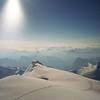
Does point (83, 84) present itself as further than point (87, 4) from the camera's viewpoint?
No

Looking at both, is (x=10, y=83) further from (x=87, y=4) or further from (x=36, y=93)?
(x=87, y=4)

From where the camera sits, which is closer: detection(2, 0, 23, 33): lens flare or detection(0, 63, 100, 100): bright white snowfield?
detection(0, 63, 100, 100): bright white snowfield

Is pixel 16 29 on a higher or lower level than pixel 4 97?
higher

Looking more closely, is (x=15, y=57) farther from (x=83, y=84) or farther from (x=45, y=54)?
(x=83, y=84)

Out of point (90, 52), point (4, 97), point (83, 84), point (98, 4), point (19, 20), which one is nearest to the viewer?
point (4, 97)

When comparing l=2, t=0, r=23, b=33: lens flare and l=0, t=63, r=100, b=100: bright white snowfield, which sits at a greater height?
l=2, t=0, r=23, b=33: lens flare

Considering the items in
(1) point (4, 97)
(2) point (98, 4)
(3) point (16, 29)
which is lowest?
(1) point (4, 97)

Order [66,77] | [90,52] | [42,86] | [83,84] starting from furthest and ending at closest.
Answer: [90,52] → [66,77] → [83,84] → [42,86]

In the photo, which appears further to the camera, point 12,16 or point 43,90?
point 12,16

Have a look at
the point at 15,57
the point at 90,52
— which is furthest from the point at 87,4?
the point at 15,57

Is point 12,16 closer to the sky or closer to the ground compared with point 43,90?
closer to the sky

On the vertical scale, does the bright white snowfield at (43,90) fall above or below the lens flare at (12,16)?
below
